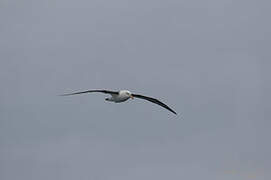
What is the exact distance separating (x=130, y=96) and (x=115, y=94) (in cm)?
203

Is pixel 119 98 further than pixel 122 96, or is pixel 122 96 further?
pixel 119 98

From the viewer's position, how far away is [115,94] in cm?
8594

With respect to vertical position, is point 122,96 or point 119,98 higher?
point 122,96

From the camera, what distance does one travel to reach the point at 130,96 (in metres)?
85.8
